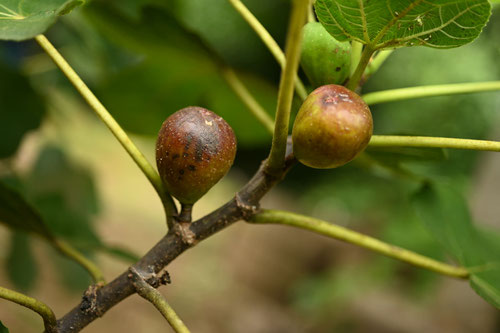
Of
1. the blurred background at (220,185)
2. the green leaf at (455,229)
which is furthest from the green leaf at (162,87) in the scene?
the green leaf at (455,229)

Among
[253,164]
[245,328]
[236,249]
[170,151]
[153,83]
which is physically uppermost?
[170,151]

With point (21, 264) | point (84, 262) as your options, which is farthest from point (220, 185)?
point (84, 262)

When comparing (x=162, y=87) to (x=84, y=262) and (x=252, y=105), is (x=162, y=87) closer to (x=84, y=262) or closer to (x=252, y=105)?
(x=252, y=105)

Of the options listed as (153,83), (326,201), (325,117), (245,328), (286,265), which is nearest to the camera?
(325,117)

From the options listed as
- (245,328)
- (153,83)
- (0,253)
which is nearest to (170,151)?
(153,83)

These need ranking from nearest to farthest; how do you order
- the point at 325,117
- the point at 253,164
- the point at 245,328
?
1. the point at 325,117
2. the point at 245,328
3. the point at 253,164

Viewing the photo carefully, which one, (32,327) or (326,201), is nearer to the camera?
(32,327)

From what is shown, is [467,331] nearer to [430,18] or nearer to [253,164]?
[430,18]

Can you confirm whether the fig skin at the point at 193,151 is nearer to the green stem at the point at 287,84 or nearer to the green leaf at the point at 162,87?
the green stem at the point at 287,84
